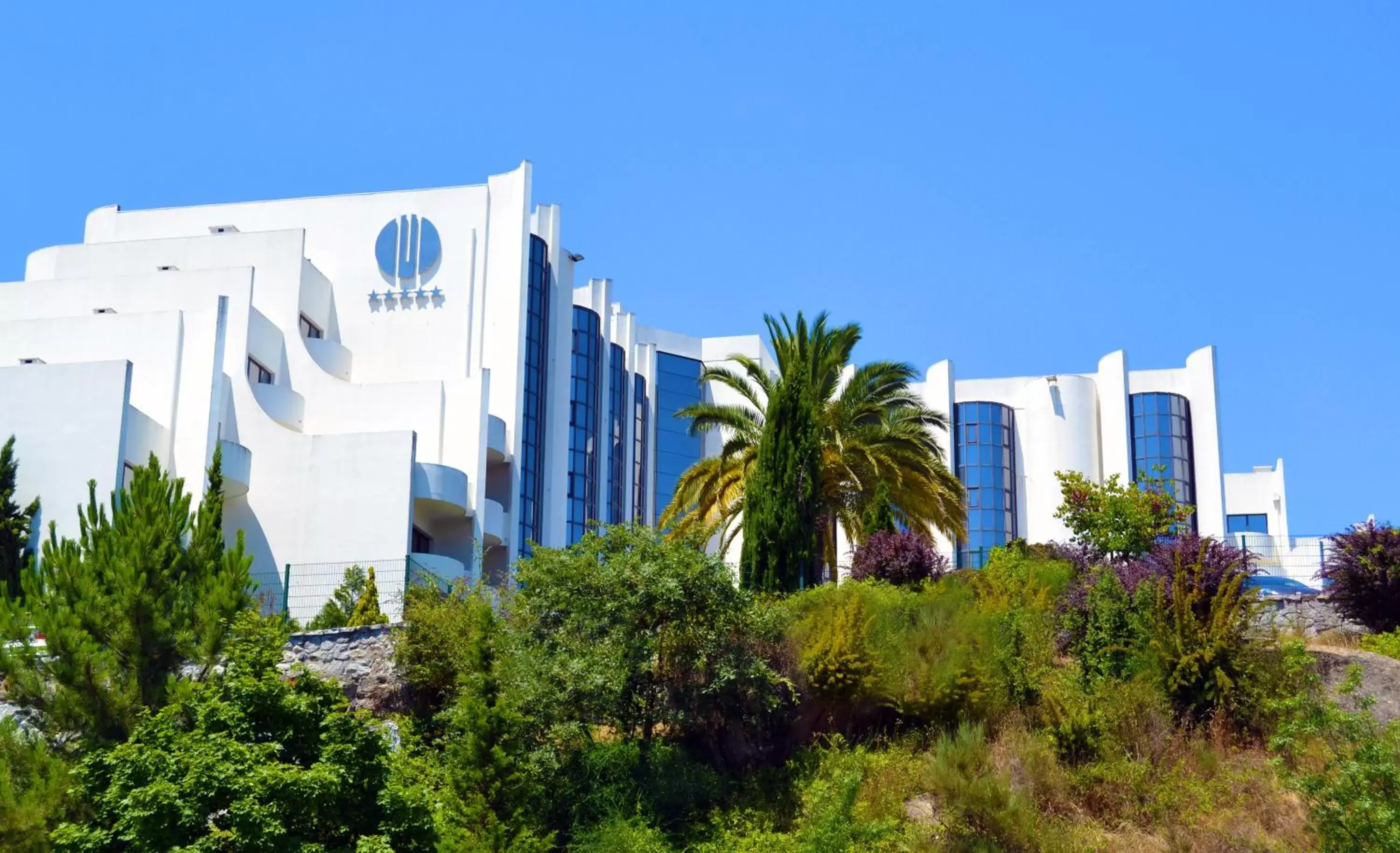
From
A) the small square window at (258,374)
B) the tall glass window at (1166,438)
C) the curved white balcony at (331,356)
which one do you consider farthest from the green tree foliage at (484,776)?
the tall glass window at (1166,438)

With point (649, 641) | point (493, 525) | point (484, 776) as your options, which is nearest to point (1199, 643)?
point (649, 641)

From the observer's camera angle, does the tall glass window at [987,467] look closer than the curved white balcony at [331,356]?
No

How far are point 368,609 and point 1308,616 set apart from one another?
19.0 metres

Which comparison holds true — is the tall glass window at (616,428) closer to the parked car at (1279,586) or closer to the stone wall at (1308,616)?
the parked car at (1279,586)

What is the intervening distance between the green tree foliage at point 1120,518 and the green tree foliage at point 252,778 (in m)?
18.4

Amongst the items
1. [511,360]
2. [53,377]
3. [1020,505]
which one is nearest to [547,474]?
[511,360]

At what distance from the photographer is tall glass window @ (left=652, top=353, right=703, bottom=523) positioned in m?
61.3

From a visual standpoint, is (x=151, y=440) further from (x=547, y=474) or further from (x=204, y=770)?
(x=204, y=770)

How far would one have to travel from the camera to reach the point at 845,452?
36.3 m

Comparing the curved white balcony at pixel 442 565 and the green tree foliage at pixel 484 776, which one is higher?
the curved white balcony at pixel 442 565

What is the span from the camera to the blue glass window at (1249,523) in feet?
235

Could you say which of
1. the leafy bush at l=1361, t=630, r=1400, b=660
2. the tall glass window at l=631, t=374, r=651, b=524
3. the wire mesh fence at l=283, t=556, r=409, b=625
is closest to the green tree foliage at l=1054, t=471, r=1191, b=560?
the leafy bush at l=1361, t=630, r=1400, b=660

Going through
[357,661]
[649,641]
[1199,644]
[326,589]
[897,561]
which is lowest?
[357,661]

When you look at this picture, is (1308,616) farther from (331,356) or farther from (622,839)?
(331,356)
